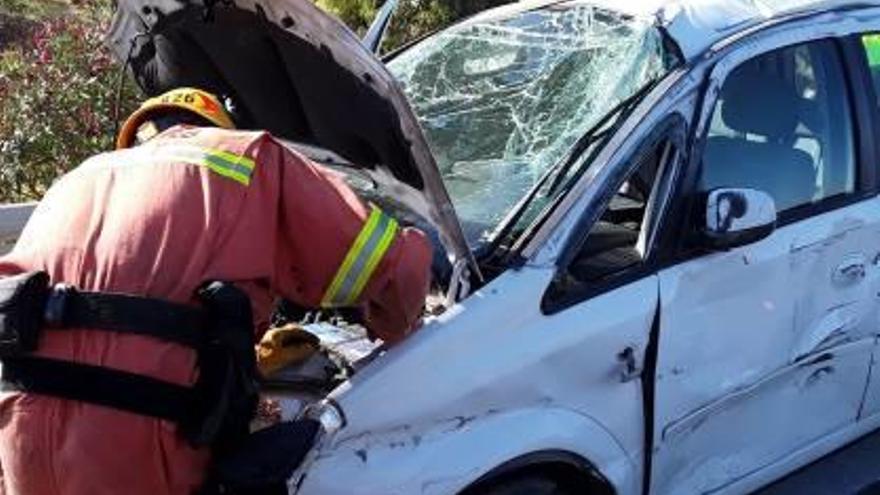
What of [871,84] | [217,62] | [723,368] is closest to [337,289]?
[217,62]

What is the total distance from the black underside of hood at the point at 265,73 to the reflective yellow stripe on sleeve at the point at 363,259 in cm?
30

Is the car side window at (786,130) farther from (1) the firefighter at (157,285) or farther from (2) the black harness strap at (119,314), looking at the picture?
(2) the black harness strap at (119,314)

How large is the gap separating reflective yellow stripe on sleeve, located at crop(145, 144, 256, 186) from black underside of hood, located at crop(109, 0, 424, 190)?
39 cm

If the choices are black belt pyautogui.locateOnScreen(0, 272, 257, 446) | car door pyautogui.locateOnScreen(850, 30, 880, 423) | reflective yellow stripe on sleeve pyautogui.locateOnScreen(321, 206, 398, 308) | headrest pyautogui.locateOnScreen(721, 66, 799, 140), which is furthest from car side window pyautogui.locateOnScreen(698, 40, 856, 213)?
black belt pyautogui.locateOnScreen(0, 272, 257, 446)

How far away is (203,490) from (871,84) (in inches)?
97.8

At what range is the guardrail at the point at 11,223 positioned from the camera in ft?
13.8

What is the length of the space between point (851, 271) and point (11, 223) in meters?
2.80

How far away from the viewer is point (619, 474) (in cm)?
312

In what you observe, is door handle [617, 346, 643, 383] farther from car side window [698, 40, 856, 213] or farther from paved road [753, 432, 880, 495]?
paved road [753, 432, 880, 495]

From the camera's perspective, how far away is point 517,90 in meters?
3.64

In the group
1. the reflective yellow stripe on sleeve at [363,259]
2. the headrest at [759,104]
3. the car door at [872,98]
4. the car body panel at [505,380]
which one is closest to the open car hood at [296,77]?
the car body panel at [505,380]

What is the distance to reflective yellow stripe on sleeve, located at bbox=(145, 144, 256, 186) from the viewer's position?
7.98 feet

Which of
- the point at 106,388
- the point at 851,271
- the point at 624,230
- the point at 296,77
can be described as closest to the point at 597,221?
the point at 624,230

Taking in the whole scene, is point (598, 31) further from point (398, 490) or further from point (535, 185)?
point (398, 490)
